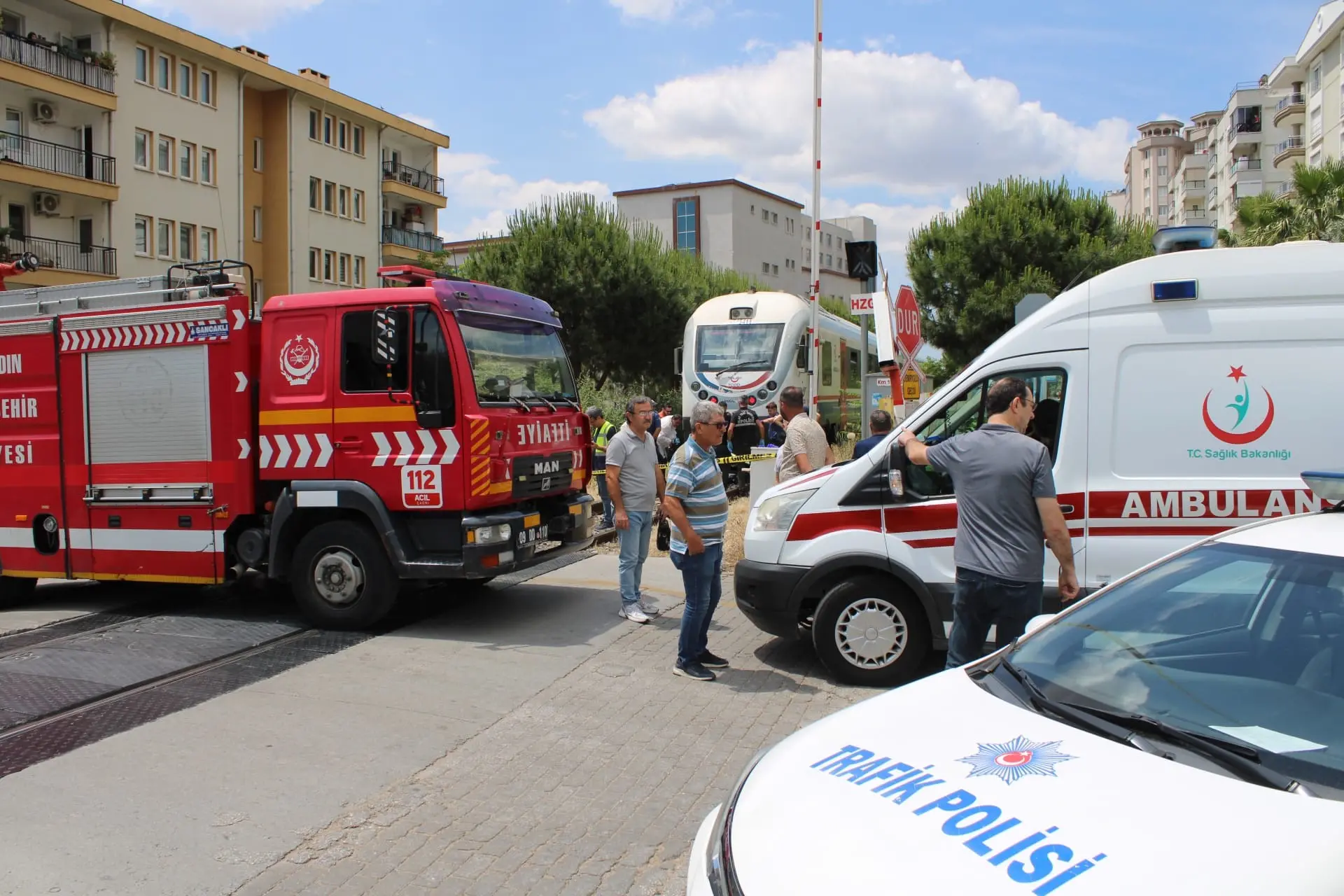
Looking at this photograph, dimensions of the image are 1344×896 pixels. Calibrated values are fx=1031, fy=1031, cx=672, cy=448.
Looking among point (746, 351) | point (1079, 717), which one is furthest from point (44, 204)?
point (1079, 717)

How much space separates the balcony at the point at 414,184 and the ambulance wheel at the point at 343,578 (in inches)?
1503

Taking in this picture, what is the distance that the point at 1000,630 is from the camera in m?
4.75

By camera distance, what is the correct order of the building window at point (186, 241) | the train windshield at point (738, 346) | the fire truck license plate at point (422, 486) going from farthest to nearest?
the building window at point (186, 241)
the train windshield at point (738, 346)
the fire truck license plate at point (422, 486)

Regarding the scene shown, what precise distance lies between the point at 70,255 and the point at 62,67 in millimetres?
5206

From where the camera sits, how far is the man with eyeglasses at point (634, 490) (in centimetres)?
818

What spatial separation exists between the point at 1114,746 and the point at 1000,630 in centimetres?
219

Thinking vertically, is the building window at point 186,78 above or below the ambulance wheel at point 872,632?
above

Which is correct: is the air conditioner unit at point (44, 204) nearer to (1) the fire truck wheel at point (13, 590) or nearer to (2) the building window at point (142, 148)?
(2) the building window at point (142, 148)

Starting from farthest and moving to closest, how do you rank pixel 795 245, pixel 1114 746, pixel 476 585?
1. pixel 795 245
2. pixel 476 585
3. pixel 1114 746

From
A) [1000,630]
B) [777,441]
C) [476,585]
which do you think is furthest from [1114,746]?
[777,441]

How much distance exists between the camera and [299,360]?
7.95m

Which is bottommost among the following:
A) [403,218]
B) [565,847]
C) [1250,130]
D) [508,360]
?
[565,847]

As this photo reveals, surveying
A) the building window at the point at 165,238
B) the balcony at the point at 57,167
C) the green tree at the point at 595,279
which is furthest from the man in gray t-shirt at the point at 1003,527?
the building window at the point at 165,238

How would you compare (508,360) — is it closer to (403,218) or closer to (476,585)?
(476,585)
